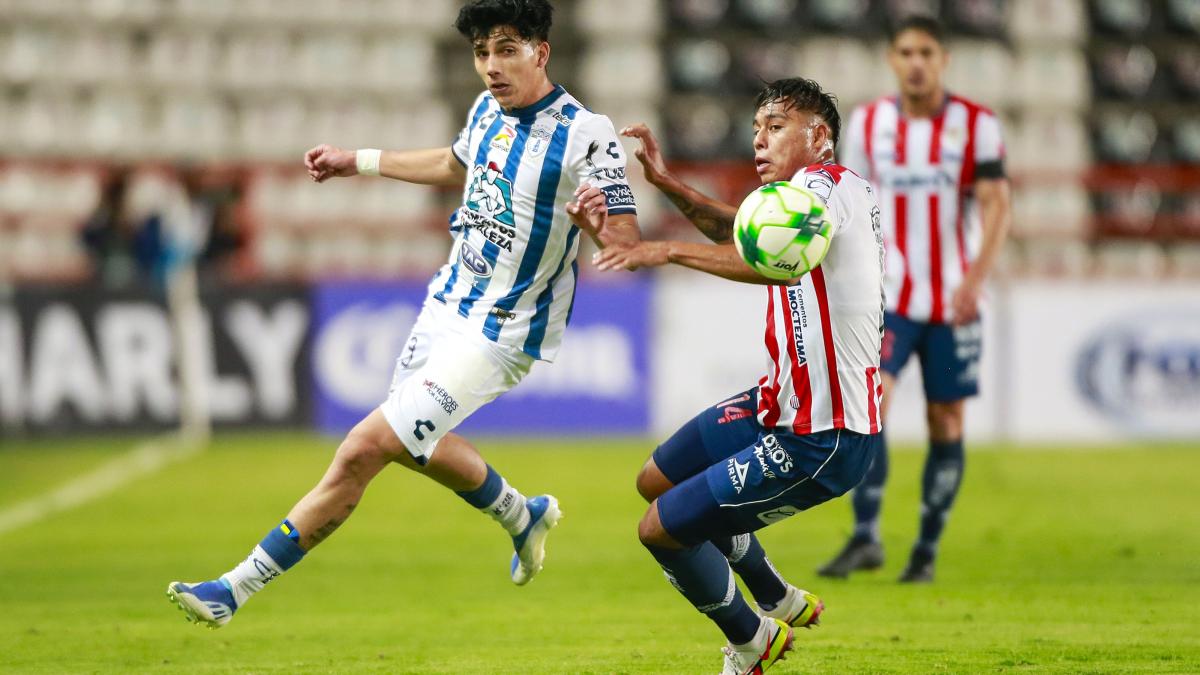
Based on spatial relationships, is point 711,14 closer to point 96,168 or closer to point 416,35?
point 416,35

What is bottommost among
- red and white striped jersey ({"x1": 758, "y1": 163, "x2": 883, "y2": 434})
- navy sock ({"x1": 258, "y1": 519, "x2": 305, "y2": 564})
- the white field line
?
the white field line

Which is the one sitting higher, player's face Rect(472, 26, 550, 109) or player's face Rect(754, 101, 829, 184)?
player's face Rect(472, 26, 550, 109)

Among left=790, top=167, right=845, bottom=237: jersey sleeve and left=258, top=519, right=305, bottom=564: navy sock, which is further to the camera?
left=258, top=519, right=305, bottom=564: navy sock

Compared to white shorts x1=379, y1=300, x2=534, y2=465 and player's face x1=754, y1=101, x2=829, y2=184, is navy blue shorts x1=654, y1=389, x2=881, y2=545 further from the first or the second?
white shorts x1=379, y1=300, x2=534, y2=465

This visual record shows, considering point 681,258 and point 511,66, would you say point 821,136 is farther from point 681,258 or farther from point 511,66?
point 511,66

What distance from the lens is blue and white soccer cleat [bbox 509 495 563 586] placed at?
7.14m

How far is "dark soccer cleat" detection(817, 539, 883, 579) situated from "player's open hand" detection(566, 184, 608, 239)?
350cm

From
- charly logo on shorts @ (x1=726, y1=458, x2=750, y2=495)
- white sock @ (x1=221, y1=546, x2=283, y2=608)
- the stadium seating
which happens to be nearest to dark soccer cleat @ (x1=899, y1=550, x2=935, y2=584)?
charly logo on shorts @ (x1=726, y1=458, x2=750, y2=495)

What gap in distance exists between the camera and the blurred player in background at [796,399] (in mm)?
5520

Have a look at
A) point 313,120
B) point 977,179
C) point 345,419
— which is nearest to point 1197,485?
point 977,179

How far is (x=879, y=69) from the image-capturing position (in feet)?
65.1

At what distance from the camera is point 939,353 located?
8.27 meters

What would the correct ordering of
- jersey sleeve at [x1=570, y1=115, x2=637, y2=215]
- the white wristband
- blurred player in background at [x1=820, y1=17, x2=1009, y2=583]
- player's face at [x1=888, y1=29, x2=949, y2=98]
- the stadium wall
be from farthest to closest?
the stadium wall
player's face at [x1=888, y1=29, x2=949, y2=98]
blurred player in background at [x1=820, y1=17, x2=1009, y2=583]
the white wristband
jersey sleeve at [x1=570, y1=115, x2=637, y2=215]

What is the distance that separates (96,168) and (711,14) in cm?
759
